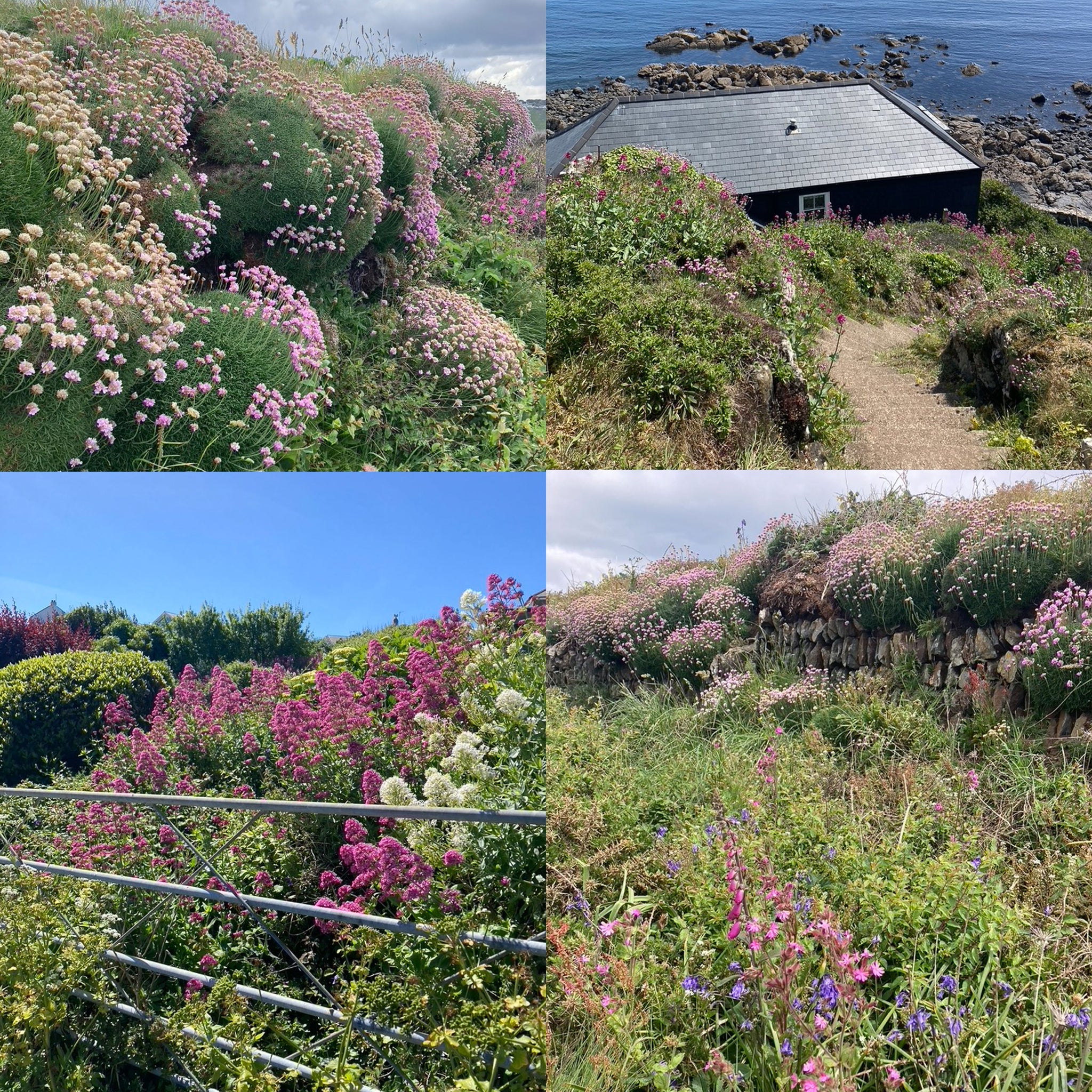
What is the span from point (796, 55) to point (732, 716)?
822 inches

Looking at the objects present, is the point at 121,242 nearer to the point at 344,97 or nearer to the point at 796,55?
the point at 344,97

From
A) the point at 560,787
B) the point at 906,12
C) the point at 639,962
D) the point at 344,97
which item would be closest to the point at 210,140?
the point at 344,97

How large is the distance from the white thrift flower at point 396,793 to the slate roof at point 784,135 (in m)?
10.4

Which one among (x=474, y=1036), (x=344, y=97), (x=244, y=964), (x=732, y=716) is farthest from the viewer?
(x=344, y=97)

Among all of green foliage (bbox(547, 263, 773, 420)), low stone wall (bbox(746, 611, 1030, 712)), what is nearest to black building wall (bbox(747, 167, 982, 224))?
green foliage (bbox(547, 263, 773, 420))

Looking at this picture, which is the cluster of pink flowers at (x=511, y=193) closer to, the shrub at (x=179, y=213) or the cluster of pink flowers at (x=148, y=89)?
A: the cluster of pink flowers at (x=148, y=89)

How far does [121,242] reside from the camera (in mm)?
4129

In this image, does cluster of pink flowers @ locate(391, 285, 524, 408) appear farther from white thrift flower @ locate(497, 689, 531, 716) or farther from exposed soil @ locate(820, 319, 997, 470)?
exposed soil @ locate(820, 319, 997, 470)

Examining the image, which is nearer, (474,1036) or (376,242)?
(474,1036)

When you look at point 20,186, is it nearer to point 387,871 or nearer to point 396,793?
point 396,793

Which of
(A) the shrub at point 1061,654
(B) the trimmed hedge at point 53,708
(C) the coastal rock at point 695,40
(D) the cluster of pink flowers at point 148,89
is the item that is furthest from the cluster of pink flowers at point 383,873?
(C) the coastal rock at point 695,40

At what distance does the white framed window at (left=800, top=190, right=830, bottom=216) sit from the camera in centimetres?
1513

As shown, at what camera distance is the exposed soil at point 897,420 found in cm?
708

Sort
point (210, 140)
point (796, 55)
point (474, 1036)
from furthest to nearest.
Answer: point (796, 55), point (210, 140), point (474, 1036)
